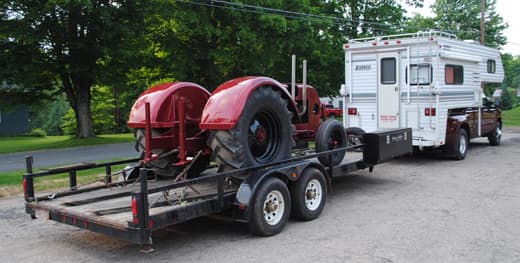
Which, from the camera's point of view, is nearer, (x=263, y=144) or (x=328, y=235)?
(x=328, y=235)

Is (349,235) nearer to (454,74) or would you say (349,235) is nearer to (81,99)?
(454,74)

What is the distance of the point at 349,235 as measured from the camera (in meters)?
6.15

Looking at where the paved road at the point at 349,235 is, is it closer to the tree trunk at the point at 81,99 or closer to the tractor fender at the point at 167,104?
the tractor fender at the point at 167,104

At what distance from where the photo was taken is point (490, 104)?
15.1 meters

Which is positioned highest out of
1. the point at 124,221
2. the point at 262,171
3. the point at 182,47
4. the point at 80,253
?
the point at 182,47

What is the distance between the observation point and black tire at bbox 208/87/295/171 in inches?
239

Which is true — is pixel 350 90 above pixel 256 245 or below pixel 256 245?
above

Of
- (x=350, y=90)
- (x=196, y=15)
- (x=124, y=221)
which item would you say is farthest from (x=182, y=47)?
(x=124, y=221)

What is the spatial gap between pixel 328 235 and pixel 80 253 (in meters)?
3.12

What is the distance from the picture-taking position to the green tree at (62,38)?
19.4 metres

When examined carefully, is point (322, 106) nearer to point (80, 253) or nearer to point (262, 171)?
point (262, 171)

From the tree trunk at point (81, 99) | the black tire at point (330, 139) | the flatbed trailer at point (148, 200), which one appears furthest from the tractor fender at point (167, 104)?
the tree trunk at point (81, 99)

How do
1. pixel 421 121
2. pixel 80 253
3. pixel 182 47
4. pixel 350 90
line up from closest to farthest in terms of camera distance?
1. pixel 80 253
2. pixel 421 121
3. pixel 350 90
4. pixel 182 47

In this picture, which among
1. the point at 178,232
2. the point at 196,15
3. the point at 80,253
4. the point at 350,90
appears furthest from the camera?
the point at 196,15
